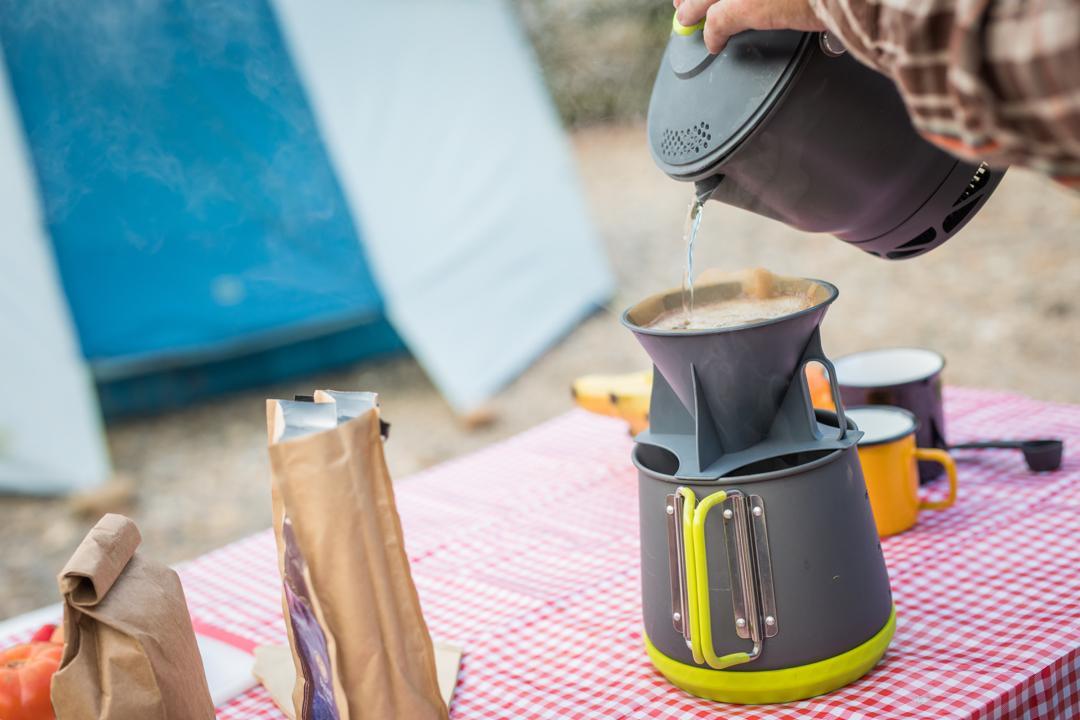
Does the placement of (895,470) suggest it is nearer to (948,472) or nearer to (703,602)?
(948,472)

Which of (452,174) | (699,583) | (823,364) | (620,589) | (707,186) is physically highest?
(452,174)

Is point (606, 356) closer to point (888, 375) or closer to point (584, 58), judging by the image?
point (888, 375)

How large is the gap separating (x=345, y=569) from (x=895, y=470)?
0.66 metres

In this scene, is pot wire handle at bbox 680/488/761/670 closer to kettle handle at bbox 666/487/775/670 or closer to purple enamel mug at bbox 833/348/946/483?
kettle handle at bbox 666/487/775/670

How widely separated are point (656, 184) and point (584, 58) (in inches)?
59.9

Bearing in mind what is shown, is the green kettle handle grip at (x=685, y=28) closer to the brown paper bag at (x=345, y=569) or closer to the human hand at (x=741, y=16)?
the human hand at (x=741, y=16)

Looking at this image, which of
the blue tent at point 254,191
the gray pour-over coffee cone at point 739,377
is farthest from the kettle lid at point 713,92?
the blue tent at point 254,191

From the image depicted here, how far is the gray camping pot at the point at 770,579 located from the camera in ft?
2.91

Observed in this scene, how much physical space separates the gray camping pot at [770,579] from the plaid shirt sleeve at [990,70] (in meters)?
0.33

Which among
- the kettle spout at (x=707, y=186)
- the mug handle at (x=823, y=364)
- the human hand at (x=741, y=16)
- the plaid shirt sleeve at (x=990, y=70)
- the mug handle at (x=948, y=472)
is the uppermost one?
the human hand at (x=741, y=16)

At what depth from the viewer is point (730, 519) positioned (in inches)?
34.9

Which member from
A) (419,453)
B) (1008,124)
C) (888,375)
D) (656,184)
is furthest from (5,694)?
(656,184)

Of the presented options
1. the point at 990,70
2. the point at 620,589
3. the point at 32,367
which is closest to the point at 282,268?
the point at 32,367

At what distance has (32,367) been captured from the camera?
3.14m
